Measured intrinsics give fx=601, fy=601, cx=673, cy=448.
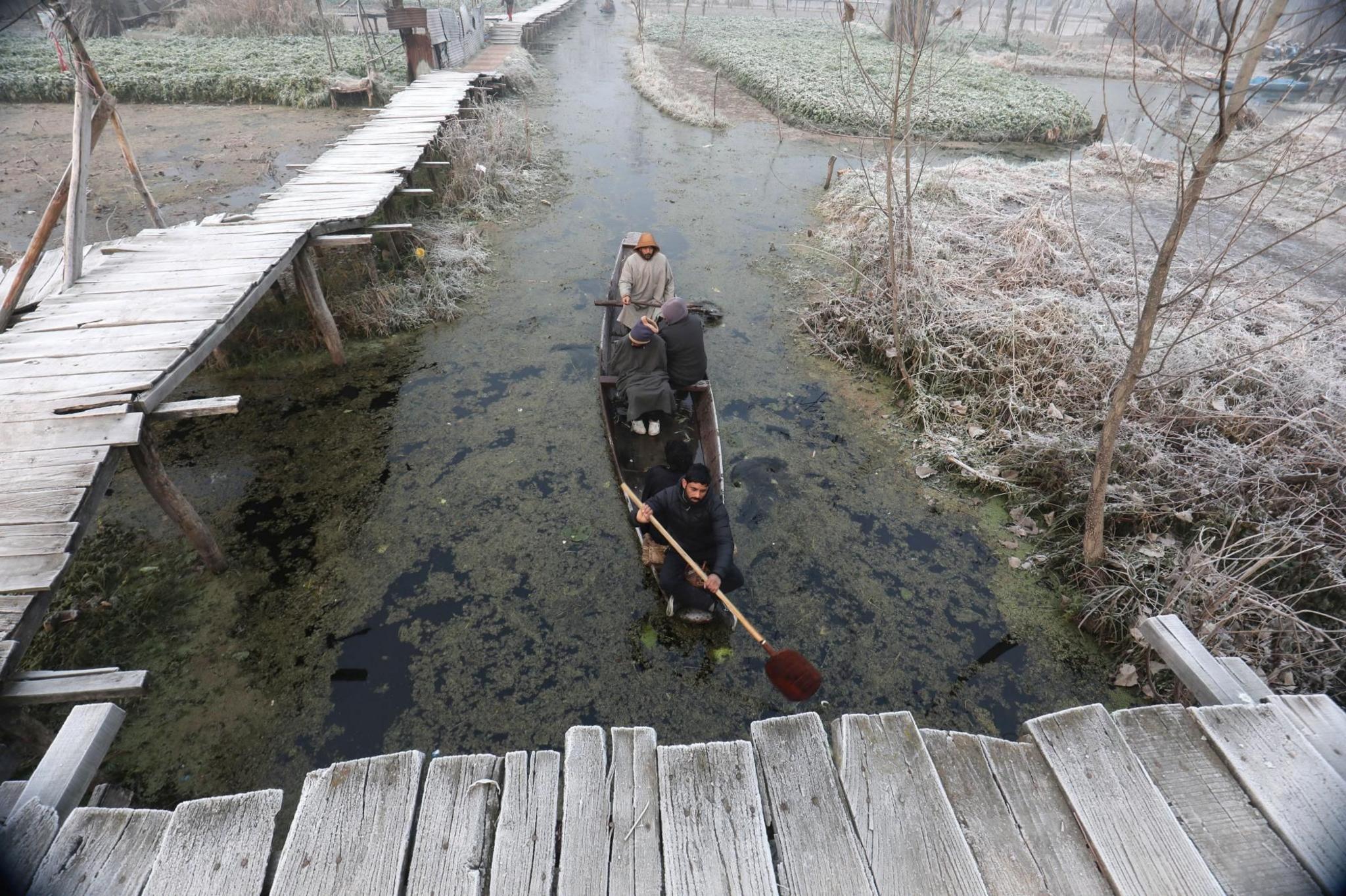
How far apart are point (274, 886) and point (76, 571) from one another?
487 centimetres

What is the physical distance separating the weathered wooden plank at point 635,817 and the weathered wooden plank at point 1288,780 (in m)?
2.06

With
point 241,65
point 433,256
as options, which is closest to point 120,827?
point 433,256

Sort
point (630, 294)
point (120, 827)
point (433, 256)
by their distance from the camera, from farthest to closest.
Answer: point (433, 256)
point (630, 294)
point (120, 827)

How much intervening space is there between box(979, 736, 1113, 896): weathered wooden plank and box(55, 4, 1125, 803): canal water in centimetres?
248

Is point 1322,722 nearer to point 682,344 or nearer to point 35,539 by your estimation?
point 682,344

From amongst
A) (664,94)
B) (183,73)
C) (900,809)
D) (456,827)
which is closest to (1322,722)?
(900,809)

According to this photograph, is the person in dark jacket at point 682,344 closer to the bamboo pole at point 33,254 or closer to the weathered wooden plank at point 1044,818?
the weathered wooden plank at point 1044,818

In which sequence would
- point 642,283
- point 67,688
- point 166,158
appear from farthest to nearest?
point 166,158 → point 642,283 → point 67,688

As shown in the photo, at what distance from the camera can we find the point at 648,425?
21.1ft

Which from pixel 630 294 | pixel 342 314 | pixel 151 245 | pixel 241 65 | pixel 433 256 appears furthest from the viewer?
pixel 241 65

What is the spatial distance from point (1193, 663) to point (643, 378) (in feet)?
15.7

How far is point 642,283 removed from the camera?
25.1 feet

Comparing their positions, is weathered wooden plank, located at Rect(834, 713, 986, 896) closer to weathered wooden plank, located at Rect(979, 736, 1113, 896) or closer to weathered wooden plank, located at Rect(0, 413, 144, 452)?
weathered wooden plank, located at Rect(979, 736, 1113, 896)

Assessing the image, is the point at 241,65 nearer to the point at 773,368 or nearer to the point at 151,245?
the point at 151,245
